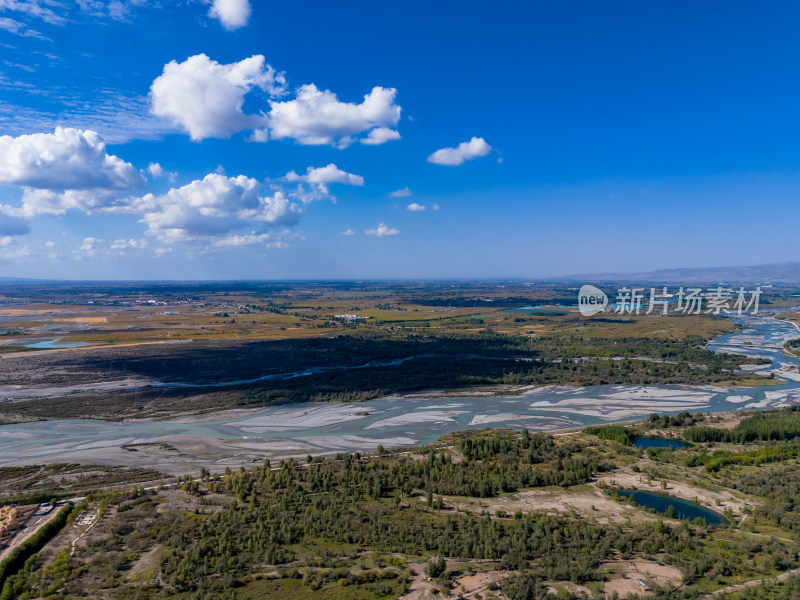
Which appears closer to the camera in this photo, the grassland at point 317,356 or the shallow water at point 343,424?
the shallow water at point 343,424

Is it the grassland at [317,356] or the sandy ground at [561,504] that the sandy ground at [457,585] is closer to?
the sandy ground at [561,504]

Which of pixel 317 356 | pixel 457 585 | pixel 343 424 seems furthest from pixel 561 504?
pixel 317 356

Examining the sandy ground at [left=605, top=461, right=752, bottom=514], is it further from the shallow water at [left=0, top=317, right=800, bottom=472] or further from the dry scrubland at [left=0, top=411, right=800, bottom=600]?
the shallow water at [left=0, top=317, right=800, bottom=472]

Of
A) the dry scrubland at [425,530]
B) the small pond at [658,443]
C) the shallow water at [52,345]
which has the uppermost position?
the shallow water at [52,345]

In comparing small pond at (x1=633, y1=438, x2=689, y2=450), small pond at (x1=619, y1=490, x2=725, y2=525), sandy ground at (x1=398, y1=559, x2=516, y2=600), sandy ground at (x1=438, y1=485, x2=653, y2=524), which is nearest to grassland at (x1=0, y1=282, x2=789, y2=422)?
small pond at (x1=633, y1=438, x2=689, y2=450)

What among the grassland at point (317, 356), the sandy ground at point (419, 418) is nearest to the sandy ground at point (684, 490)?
the sandy ground at point (419, 418)
